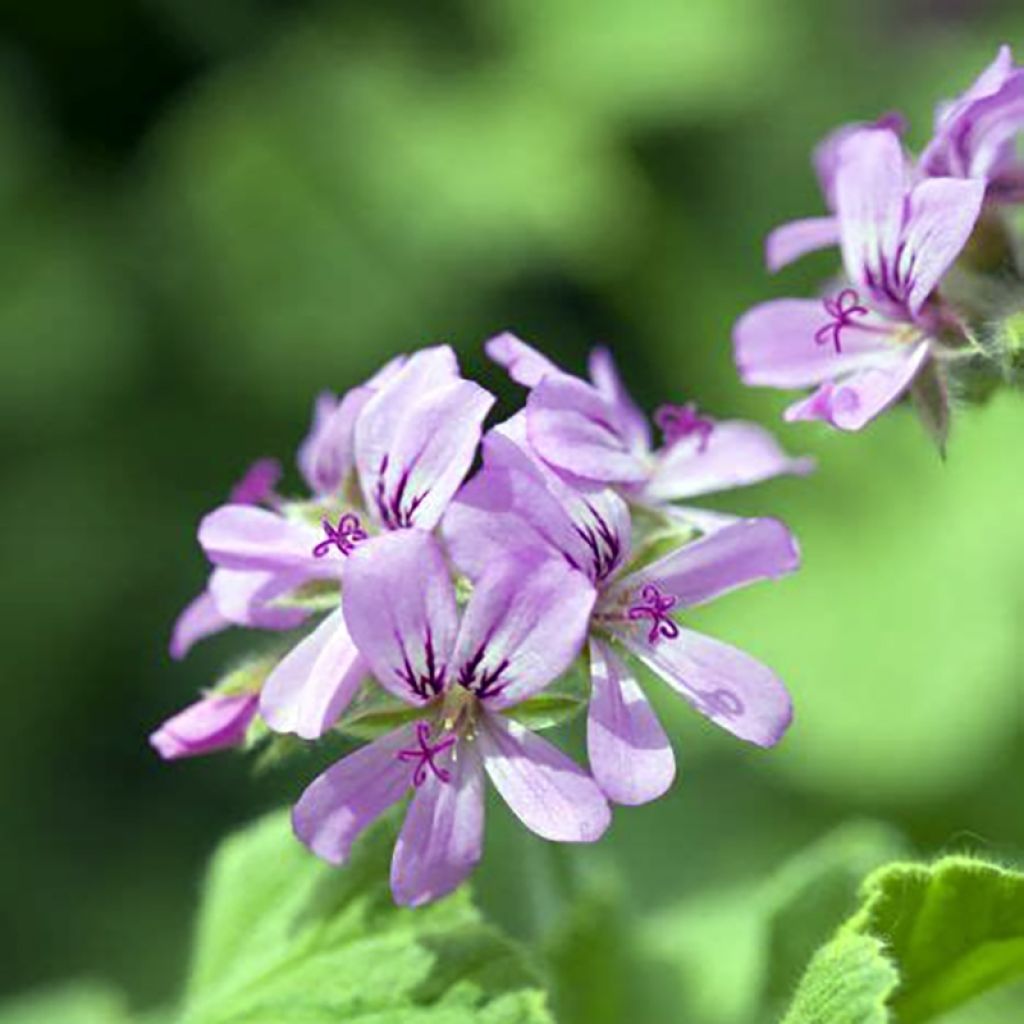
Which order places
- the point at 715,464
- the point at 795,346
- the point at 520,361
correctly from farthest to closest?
the point at 715,464
the point at 795,346
the point at 520,361

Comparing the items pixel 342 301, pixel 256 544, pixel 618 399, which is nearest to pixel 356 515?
pixel 256 544

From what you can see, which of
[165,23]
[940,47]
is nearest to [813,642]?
[940,47]

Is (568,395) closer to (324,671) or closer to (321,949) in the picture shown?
(324,671)

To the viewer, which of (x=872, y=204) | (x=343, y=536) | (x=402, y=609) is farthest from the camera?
(x=872, y=204)

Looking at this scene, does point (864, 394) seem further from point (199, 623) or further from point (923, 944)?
point (199, 623)

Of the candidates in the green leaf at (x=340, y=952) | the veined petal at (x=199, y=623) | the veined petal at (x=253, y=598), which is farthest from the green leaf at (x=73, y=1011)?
the veined petal at (x=253, y=598)

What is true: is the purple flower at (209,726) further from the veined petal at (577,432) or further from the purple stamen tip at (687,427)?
the purple stamen tip at (687,427)
